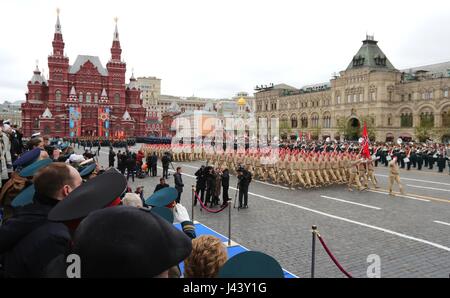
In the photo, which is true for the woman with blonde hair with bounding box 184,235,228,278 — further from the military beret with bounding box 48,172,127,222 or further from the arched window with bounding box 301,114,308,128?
the arched window with bounding box 301,114,308,128

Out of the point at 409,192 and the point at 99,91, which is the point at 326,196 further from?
the point at 99,91

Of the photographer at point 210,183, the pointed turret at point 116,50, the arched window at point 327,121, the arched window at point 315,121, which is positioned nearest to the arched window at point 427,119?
the arched window at point 327,121

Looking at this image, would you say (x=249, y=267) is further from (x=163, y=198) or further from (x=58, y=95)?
(x=58, y=95)

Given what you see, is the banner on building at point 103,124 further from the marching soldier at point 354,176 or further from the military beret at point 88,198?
the military beret at point 88,198

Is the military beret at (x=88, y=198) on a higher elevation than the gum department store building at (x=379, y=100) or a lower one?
lower

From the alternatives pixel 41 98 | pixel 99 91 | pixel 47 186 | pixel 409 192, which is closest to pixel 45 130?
pixel 41 98

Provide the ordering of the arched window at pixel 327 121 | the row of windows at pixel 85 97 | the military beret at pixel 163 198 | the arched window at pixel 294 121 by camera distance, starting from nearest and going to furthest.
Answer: the military beret at pixel 163 198 → the arched window at pixel 327 121 → the row of windows at pixel 85 97 → the arched window at pixel 294 121

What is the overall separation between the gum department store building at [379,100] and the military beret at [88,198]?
52.6m

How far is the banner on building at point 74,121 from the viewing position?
68.4m

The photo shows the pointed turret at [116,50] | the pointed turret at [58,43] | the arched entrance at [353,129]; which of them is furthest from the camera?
the pointed turret at [116,50]

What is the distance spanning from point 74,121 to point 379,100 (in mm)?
57364

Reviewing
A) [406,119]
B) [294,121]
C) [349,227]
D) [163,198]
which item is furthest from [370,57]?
[163,198]

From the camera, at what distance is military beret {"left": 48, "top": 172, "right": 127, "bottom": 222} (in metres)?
2.30

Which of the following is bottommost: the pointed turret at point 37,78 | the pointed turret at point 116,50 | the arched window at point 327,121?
the arched window at point 327,121
